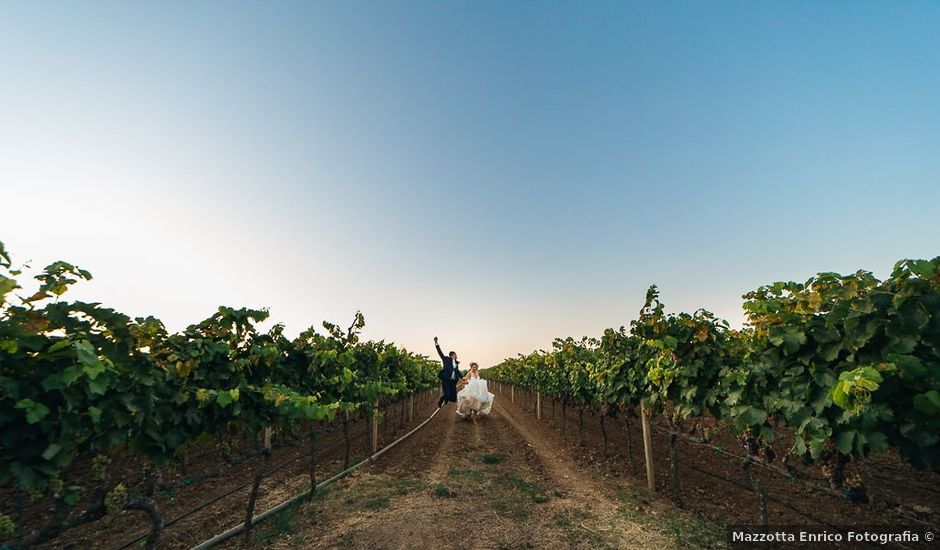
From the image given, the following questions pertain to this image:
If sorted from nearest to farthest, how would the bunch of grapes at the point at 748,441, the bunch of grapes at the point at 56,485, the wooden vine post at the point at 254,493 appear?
the bunch of grapes at the point at 56,485, the wooden vine post at the point at 254,493, the bunch of grapes at the point at 748,441

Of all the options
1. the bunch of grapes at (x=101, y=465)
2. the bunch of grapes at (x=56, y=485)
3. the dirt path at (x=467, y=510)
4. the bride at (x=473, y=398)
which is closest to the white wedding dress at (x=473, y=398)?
the bride at (x=473, y=398)

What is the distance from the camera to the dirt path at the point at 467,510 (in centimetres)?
564

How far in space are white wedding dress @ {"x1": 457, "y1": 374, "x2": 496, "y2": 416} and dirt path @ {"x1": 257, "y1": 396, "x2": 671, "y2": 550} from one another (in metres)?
7.17

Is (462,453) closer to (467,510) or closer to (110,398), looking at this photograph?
(467,510)

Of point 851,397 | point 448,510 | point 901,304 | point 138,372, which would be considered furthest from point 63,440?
point 901,304

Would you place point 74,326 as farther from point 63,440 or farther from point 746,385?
point 746,385

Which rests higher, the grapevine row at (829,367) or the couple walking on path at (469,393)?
the grapevine row at (829,367)

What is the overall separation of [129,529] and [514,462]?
7965 mm

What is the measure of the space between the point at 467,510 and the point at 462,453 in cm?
510

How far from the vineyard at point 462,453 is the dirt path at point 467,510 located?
0.07 meters

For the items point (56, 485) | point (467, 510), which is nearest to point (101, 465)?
point (56, 485)

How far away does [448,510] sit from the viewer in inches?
264

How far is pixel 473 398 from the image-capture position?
18438 mm

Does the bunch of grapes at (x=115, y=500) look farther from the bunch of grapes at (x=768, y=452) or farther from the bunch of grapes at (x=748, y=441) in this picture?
the bunch of grapes at (x=768, y=452)
